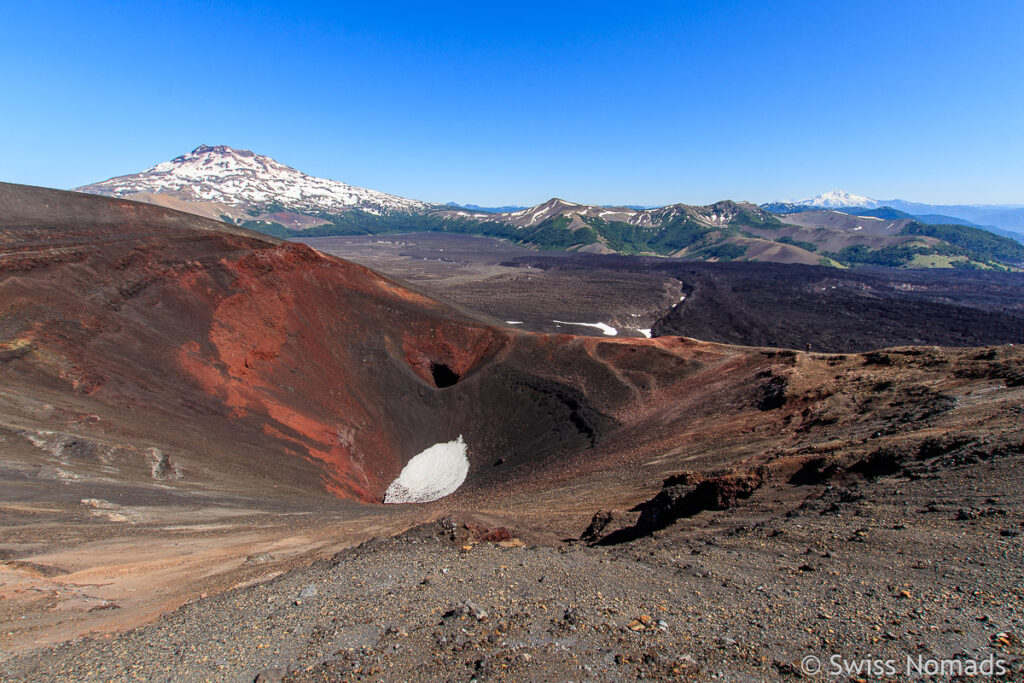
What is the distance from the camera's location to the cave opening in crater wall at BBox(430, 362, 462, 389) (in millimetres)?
40125

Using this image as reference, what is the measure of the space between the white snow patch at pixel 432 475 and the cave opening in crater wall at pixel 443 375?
710cm

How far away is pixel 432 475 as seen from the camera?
30.6 m

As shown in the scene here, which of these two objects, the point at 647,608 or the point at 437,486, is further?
the point at 437,486

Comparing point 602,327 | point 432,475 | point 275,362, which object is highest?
point 275,362

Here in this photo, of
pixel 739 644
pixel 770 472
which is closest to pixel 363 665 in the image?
pixel 739 644

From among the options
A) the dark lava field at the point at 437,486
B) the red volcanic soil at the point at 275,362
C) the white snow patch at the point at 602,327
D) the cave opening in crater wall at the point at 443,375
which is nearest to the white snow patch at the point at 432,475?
the dark lava field at the point at 437,486

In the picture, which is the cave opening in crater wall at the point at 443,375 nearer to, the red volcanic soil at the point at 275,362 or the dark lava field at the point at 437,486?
the red volcanic soil at the point at 275,362

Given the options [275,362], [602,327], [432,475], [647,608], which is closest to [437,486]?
[432,475]

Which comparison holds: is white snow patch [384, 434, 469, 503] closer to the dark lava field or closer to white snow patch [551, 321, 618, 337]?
the dark lava field

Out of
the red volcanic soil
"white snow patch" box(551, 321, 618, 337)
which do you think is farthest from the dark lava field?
"white snow patch" box(551, 321, 618, 337)

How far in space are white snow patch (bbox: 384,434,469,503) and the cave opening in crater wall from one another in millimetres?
7105

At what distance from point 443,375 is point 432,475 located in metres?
11.5

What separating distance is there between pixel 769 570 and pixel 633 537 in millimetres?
4462

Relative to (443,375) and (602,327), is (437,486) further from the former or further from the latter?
(602,327)
